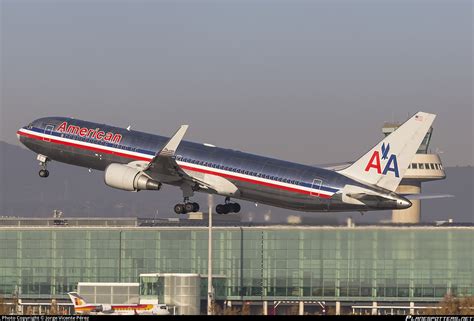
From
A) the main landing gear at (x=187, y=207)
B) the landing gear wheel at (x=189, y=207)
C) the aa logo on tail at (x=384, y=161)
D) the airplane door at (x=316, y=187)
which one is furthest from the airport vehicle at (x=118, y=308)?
the aa logo on tail at (x=384, y=161)

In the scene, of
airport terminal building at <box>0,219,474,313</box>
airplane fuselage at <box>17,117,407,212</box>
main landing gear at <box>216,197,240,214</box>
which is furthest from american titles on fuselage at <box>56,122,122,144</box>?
airport terminal building at <box>0,219,474,313</box>

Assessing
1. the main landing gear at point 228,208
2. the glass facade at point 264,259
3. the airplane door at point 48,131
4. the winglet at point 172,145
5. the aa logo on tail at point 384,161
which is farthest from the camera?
the glass facade at point 264,259

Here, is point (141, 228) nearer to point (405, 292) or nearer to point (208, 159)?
point (405, 292)

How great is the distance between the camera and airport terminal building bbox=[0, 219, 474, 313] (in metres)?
144

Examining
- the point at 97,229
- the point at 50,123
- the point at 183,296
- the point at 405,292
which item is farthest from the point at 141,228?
the point at 50,123

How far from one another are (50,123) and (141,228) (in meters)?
43.2

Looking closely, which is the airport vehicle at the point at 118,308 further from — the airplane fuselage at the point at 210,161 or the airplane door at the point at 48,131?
the airplane door at the point at 48,131

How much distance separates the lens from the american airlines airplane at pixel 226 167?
325 ft

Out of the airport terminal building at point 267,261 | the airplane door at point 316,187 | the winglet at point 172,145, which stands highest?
the winglet at point 172,145

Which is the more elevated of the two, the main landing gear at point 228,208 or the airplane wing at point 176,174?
the airplane wing at point 176,174

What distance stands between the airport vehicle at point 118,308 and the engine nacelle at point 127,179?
2400 cm

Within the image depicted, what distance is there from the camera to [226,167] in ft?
340

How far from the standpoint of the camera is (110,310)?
129 m

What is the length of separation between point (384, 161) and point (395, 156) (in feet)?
2.89
